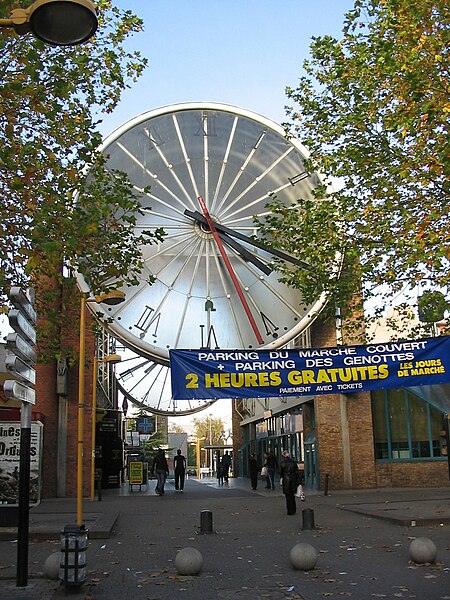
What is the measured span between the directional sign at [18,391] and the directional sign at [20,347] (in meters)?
0.37

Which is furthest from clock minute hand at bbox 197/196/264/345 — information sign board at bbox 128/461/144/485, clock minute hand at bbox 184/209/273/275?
information sign board at bbox 128/461/144/485

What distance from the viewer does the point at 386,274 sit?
1747 centimetres

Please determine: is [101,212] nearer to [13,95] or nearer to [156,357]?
[13,95]

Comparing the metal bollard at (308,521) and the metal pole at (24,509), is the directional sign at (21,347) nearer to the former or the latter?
the metal pole at (24,509)

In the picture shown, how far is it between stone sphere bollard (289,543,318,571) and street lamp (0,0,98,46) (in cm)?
745

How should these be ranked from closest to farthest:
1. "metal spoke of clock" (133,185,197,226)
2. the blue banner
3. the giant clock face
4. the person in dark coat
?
the person in dark coat → the blue banner → the giant clock face → "metal spoke of clock" (133,185,197,226)

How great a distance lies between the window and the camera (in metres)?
28.7

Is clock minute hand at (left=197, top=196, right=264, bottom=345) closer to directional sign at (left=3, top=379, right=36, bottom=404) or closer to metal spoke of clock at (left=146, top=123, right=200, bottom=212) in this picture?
metal spoke of clock at (left=146, top=123, right=200, bottom=212)

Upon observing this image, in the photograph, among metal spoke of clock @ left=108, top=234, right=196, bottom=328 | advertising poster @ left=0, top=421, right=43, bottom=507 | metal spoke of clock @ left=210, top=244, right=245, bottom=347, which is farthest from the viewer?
metal spoke of clock @ left=210, top=244, right=245, bottom=347

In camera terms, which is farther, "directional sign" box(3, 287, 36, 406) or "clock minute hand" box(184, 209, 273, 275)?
"clock minute hand" box(184, 209, 273, 275)

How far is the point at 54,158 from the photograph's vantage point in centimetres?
1479

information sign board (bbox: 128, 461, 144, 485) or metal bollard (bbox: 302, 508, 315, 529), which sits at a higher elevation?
information sign board (bbox: 128, 461, 144, 485)

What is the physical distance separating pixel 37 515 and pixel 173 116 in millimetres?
16480

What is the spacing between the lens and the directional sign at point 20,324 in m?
8.95
